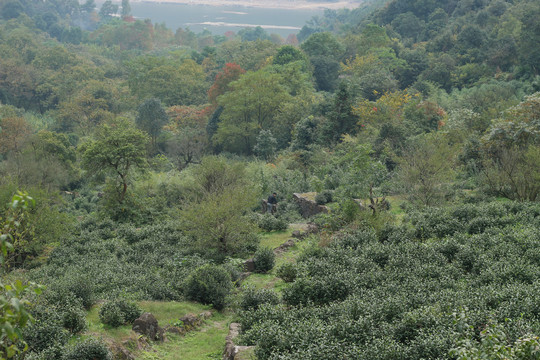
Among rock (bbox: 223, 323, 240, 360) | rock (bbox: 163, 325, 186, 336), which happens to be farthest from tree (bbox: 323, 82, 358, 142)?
rock (bbox: 223, 323, 240, 360)

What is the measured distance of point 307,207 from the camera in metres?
21.6

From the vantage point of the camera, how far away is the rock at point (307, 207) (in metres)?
20.4

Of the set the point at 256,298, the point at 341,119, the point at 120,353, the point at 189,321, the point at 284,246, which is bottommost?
the point at 284,246

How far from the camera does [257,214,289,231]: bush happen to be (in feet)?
59.9

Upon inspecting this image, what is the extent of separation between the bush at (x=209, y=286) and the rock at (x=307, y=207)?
8.57m

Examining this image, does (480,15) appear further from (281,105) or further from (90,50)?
(90,50)

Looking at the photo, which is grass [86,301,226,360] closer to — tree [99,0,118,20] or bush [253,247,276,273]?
bush [253,247,276,273]

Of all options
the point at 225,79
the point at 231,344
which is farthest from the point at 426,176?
the point at 225,79

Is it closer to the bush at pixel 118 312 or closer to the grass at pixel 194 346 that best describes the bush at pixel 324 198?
the grass at pixel 194 346

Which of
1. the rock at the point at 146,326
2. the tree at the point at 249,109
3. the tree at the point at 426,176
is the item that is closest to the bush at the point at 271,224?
the tree at the point at 426,176

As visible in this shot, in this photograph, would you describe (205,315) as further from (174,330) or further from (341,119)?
(341,119)

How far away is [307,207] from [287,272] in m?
9.43

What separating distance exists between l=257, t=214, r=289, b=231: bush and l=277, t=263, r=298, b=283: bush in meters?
5.78

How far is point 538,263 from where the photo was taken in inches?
382
